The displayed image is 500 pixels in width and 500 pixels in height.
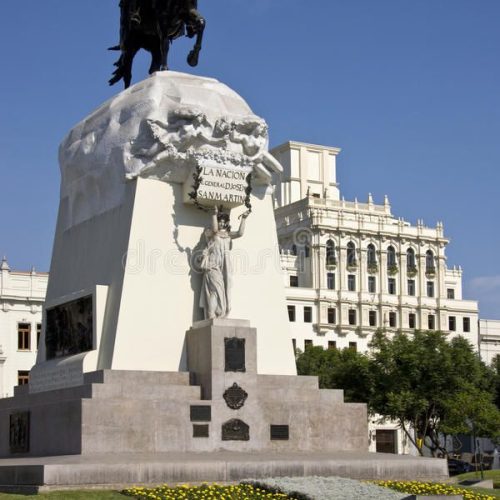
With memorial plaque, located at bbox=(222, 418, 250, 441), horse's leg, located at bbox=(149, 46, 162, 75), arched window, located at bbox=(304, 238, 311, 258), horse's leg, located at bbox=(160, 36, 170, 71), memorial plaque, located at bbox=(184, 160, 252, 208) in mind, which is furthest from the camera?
arched window, located at bbox=(304, 238, 311, 258)

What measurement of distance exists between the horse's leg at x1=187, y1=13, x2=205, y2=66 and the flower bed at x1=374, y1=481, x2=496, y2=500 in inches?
483

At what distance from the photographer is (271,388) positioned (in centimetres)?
2392

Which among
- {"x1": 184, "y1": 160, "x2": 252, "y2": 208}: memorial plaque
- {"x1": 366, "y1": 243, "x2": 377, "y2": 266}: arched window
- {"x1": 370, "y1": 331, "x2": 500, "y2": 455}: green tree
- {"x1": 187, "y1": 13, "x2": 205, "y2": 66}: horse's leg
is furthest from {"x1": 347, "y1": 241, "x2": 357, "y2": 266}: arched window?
{"x1": 184, "y1": 160, "x2": 252, "y2": 208}: memorial plaque

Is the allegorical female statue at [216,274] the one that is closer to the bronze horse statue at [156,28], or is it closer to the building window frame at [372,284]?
the bronze horse statue at [156,28]

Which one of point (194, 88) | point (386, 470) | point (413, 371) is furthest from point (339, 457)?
point (413, 371)

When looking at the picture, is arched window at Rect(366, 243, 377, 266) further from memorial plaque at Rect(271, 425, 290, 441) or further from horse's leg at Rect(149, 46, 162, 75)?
memorial plaque at Rect(271, 425, 290, 441)

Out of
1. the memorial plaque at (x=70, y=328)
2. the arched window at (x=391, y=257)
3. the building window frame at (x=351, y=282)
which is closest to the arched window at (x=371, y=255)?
the arched window at (x=391, y=257)

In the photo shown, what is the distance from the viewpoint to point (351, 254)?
8819 cm

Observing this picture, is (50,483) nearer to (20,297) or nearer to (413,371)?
(413,371)

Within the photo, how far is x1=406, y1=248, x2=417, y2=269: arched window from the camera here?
90.9 metres

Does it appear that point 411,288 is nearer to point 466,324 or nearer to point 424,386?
point 466,324

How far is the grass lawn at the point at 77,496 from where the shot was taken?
58.7ft

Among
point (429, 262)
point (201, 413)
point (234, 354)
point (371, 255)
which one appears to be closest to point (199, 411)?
point (201, 413)

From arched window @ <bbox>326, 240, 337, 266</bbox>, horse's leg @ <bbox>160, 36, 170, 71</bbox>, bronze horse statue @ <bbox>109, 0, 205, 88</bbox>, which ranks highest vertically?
arched window @ <bbox>326, 240, 337, 266</bbox>
